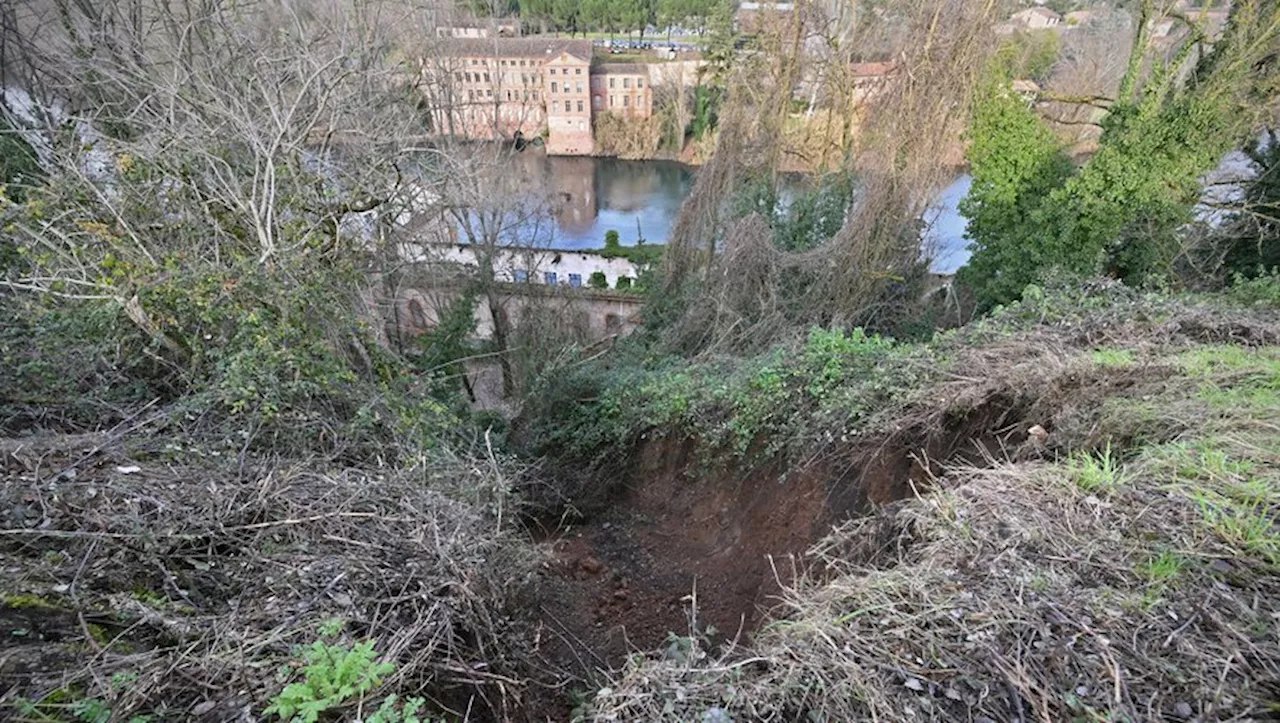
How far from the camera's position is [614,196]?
1214 inches

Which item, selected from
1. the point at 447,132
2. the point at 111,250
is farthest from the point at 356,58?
the point at 447,132

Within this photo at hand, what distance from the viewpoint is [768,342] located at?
10.4 metres

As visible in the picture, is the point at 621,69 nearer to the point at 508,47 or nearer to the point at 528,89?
the point at 508,47

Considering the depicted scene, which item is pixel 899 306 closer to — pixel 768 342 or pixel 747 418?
pixel 768 342

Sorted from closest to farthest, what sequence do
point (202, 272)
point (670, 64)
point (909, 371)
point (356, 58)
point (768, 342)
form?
point (202, 272)
point (909, 371)
point (356, 58)
point (768, 342)
point (670, 64)

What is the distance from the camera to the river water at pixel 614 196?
2589 cm

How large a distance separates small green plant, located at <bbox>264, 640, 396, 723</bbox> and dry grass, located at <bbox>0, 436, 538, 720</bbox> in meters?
0.12

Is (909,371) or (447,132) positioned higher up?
(447,132)

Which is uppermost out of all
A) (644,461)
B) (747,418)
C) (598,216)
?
(747,418)

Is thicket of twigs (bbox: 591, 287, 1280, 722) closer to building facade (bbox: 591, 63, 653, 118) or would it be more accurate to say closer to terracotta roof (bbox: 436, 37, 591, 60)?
terracotta roof (bbox: 436, 37, 591, 60)

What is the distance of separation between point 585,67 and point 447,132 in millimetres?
22224

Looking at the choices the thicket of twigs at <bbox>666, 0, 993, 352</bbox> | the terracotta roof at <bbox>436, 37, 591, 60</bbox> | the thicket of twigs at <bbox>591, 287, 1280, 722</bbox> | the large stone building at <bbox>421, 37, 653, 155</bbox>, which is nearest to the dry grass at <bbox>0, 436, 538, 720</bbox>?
the thicket of twigs at <bbox>591, 287, 1280, 722</bbox>

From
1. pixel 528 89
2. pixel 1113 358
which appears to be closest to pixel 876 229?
pixel 1113 358

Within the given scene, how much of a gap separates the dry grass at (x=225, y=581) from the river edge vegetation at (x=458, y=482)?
0.05ft
